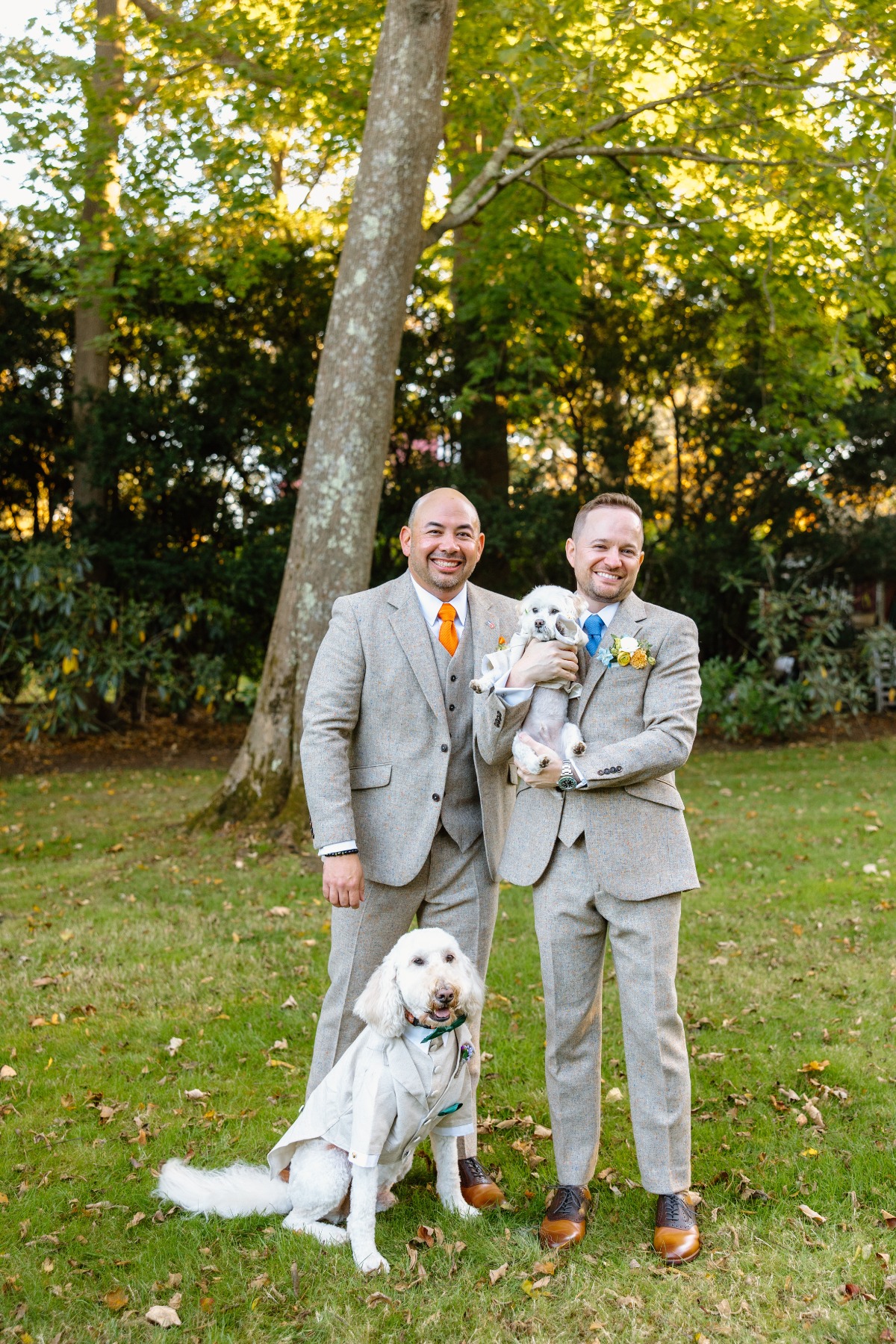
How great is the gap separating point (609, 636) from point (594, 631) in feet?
0.17

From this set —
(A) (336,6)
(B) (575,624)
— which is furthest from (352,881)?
(A) (336,6)

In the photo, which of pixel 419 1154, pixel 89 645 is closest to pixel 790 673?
pixel 89 645

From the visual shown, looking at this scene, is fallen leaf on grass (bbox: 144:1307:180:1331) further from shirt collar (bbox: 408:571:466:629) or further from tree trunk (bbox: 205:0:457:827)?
tree trunk (bbox: 205:0:457:827)

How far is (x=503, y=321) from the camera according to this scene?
39.8 ft

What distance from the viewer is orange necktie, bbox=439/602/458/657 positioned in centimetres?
376

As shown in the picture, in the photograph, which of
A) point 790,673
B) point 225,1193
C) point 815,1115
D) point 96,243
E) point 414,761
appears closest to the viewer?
point 225,1193

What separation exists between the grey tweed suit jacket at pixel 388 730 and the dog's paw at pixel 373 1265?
111 centimetres

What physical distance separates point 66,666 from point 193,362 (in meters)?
4.02

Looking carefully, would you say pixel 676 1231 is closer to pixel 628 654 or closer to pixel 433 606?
pixel 628 654

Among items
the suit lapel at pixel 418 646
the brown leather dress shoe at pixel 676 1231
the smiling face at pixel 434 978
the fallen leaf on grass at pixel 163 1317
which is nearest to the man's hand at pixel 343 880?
the smiling face at pixel 434 978

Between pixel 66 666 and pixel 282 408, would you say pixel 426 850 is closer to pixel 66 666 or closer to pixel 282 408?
pixel 66 666

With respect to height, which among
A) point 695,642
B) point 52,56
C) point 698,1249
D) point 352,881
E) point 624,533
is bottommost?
point 698,1249

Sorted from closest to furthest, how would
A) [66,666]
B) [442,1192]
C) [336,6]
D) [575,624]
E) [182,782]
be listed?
[575,624], [442,1192], [336,6], [182,782], [66,666]

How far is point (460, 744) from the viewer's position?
374cm
